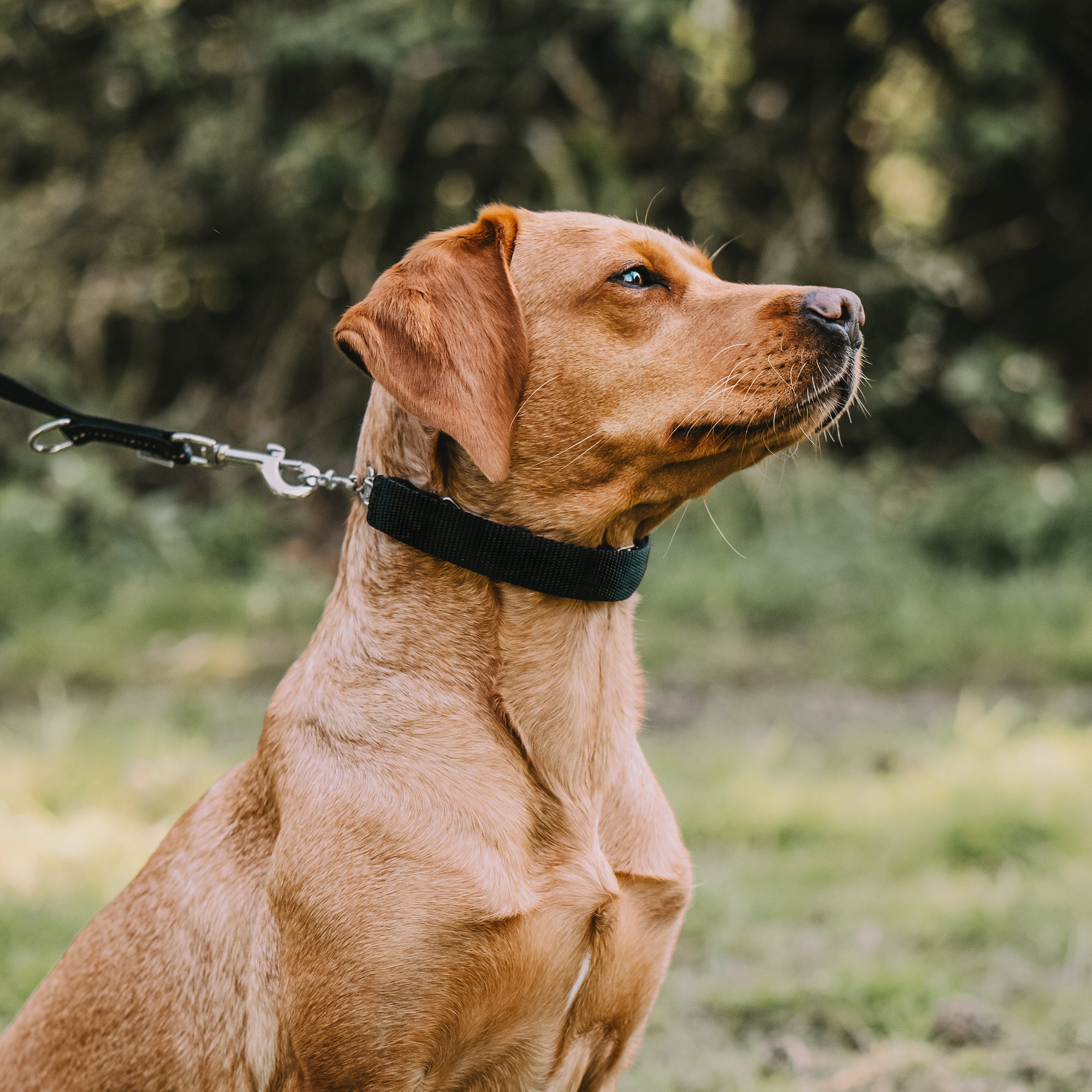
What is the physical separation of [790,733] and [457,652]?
3.24 meters

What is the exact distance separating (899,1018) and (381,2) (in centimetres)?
713

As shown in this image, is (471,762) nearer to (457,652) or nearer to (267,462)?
(457,652)

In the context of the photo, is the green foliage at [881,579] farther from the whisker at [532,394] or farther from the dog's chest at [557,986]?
the dog's chest at [557,986]

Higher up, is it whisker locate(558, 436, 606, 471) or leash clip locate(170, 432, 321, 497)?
whisker locate(558, 436, 606, 471)

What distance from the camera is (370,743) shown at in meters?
1.95

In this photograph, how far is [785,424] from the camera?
216 centimetres

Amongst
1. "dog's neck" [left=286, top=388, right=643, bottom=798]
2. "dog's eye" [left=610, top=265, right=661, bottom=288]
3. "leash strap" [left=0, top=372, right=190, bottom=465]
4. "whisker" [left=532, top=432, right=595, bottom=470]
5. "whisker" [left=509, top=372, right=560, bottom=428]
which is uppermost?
"dog's eye" [left=610, top=265, right=661, bottom=288]

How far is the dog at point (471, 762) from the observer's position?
1.83m

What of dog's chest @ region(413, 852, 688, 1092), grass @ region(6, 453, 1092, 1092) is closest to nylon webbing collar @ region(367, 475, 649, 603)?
dog's chest @ region(413, 852, 688, 1092)

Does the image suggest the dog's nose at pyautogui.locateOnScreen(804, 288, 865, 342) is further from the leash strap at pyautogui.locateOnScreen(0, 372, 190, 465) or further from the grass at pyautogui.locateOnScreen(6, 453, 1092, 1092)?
the grass at pyautogui.locateOnScreen(6, 453, 1092, 1092)

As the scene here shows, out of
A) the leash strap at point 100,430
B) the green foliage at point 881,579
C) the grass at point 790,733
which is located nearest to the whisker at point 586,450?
the leash strap at point 100,430

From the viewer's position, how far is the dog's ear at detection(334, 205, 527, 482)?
1998mm

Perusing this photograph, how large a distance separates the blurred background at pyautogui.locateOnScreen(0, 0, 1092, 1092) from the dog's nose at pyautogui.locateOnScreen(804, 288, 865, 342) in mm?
2266

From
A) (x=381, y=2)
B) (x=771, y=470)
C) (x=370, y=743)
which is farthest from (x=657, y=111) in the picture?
(x=370, y=743)
